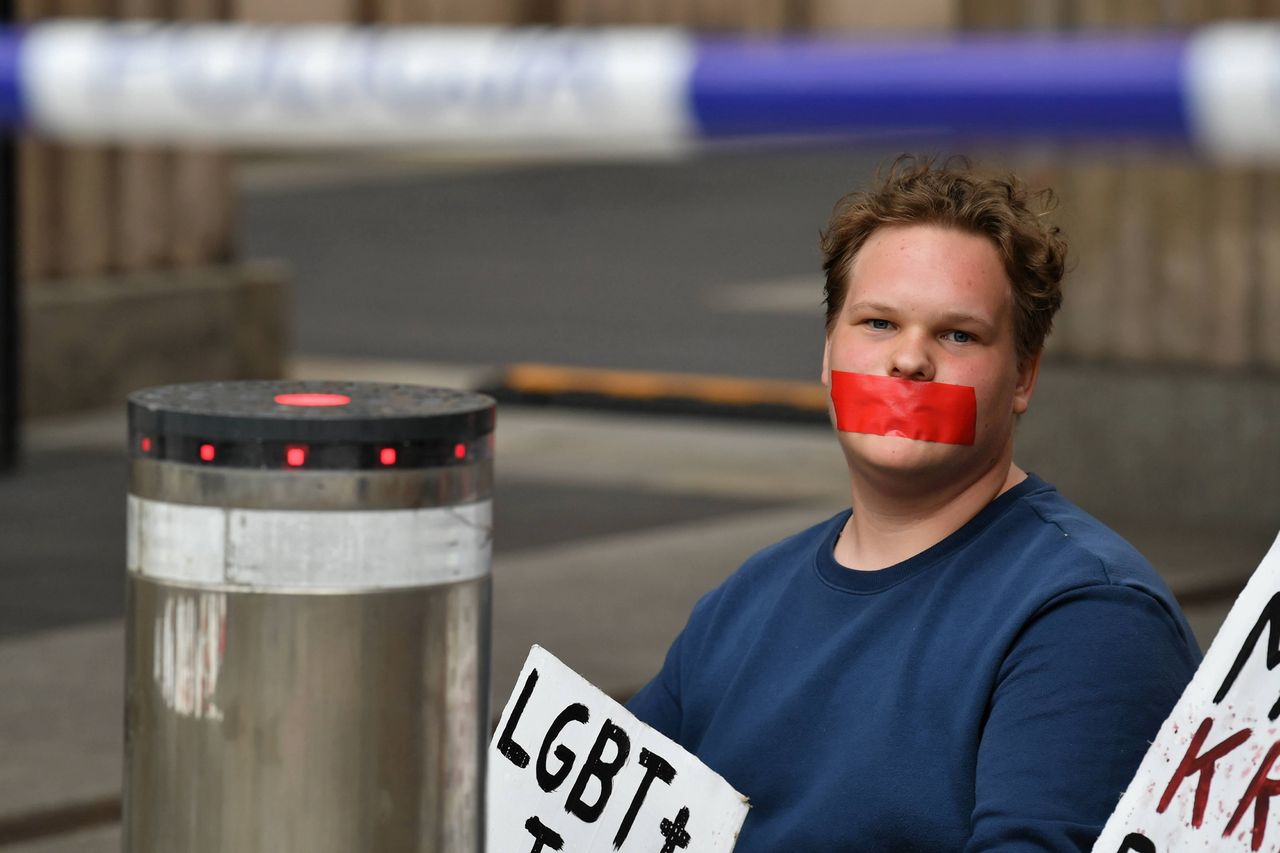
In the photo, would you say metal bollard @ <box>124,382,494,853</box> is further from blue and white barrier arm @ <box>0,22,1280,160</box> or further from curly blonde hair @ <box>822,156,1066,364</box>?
blue and white barrier arm @ <box>0,22,1280,160</box>

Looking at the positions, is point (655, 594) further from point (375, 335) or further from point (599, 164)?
point (599, 164)

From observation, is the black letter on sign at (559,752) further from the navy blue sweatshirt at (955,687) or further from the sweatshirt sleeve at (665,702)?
the navy blue sweatshirt at (955,687)

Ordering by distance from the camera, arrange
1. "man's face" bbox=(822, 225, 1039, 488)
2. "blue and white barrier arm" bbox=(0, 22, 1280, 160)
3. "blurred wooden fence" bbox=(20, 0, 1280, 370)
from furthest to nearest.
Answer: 1. "blurred wooden fence" bbox=(20, 0, 1280, 370)
2. "blue and white barrier arm" bbox=(0, 22, 1280, 160)
3. "man's face" bbox=(822, 225, 1039, 488)

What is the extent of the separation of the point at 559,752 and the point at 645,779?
0.17 metres

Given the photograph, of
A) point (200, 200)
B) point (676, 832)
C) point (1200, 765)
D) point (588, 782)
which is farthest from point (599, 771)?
point (200, 200)

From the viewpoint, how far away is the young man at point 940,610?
2.43m

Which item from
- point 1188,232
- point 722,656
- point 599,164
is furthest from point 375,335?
point 599,164

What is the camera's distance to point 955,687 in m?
→ 2.53

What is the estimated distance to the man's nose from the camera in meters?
2.67

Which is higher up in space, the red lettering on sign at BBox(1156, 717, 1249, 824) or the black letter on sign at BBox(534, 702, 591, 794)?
the red lettering on sign at BBox(1156, 717, 1249, 824)

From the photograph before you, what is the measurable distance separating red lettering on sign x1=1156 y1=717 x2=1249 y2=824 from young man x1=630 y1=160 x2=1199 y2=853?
1.6 inches

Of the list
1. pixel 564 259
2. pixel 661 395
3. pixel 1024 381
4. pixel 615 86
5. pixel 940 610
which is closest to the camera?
pixel 940 610

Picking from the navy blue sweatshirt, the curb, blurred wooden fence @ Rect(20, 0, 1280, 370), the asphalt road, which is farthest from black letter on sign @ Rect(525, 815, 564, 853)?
the curb

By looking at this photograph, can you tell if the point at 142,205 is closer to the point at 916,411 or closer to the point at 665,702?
the point at 665,702
